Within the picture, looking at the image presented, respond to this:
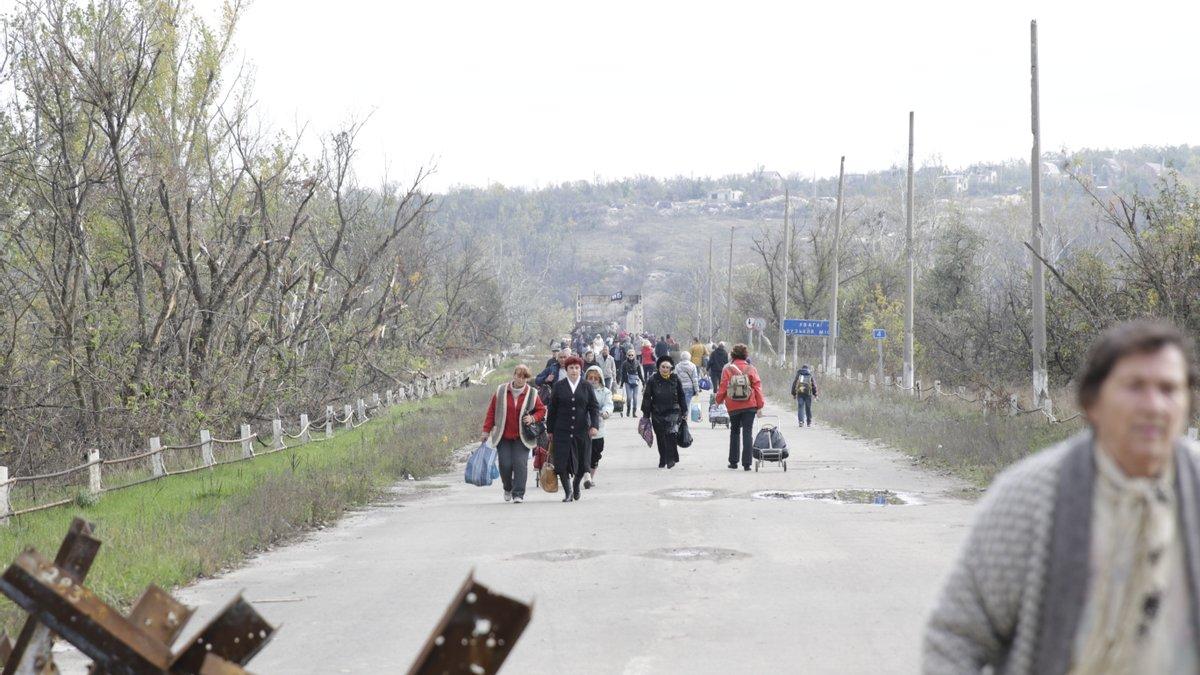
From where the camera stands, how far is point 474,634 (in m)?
4.46

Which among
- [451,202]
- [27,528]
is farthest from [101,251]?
[451,202]

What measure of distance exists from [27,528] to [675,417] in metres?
10.1

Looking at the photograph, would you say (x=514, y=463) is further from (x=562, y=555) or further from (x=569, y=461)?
(x=562, y=555)

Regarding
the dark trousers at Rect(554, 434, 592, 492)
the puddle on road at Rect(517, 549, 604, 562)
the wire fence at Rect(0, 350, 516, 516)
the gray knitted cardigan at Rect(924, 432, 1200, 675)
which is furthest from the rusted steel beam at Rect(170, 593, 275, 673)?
the dark trousers at Rect(554, 434, 592, 492)

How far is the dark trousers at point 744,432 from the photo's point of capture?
22.5 meters

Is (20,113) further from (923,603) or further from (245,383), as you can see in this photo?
(923,603)

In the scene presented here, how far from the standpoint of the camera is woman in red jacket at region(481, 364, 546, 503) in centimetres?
1827

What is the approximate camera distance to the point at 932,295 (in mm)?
60344

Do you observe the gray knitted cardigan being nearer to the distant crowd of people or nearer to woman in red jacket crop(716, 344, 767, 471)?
the distant crowd of people

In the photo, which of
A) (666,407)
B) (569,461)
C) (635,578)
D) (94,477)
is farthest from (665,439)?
(635,578)

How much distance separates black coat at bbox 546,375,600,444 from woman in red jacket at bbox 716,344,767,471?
3539 mm

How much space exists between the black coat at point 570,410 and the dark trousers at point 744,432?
4028mm

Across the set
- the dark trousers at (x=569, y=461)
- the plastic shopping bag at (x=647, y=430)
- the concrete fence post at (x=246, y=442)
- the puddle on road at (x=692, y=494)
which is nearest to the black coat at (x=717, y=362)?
the plastic shopping bag at (x=647, y=430)

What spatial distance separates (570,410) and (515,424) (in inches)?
33.2
